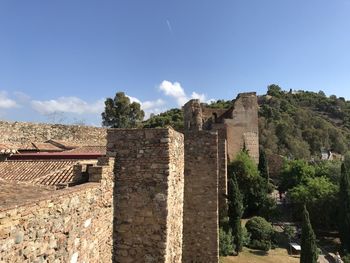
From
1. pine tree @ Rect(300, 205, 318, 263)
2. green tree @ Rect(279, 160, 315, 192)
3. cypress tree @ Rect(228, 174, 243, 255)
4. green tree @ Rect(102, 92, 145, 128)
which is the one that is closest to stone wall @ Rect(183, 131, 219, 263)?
cypress tree @ Rect(228, 174, 243, 255)

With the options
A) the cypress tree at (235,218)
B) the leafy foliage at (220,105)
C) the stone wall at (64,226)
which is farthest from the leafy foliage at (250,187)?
the leafy foliage at (220,105)

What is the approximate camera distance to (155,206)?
19.1ft

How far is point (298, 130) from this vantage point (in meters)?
58.8

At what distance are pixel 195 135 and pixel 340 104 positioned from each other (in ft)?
289

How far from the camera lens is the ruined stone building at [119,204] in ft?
11.9

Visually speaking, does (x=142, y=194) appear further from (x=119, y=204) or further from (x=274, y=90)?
(x=274, y=90)

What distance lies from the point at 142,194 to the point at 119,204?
17.5 inches

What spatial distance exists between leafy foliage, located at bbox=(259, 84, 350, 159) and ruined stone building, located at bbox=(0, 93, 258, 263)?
1457 inches

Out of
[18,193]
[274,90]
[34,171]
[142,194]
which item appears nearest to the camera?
[18,193]

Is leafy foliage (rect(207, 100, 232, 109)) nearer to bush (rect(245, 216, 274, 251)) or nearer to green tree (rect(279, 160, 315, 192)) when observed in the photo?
green tree (rect(279, 160, 315, 192))

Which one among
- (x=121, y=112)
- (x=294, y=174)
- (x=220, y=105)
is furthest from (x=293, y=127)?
(x=121, y=112)

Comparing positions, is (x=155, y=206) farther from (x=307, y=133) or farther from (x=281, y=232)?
(x=307, y=133)

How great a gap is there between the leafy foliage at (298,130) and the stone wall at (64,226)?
4161 cm

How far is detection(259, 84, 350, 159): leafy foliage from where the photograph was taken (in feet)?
173
